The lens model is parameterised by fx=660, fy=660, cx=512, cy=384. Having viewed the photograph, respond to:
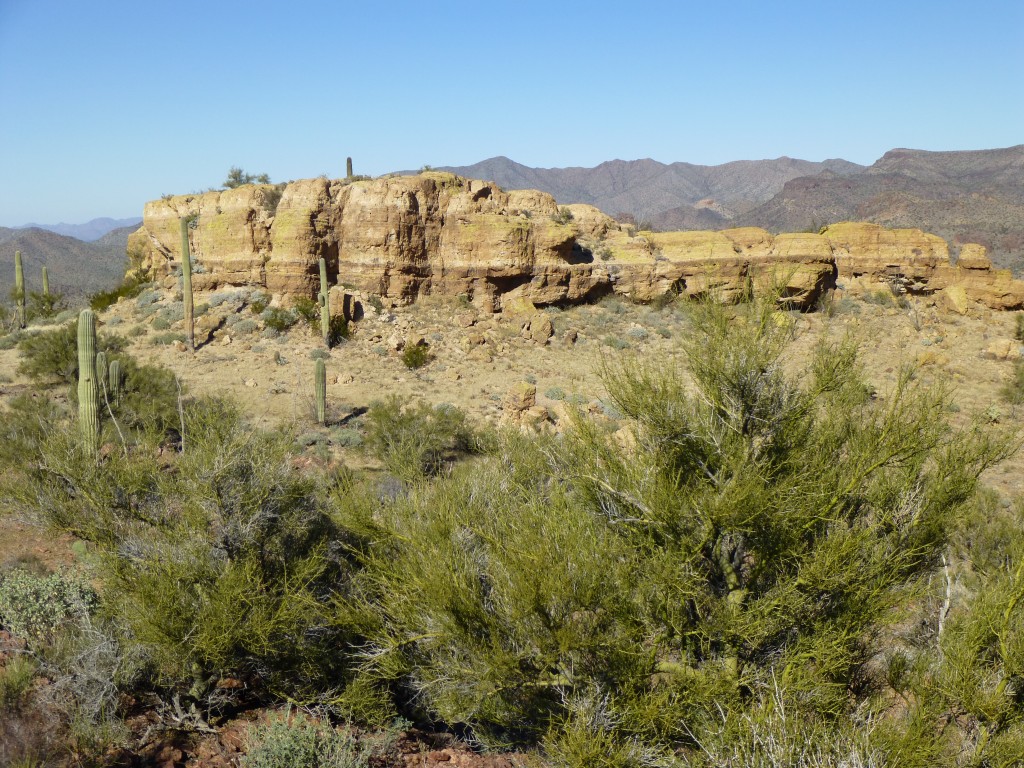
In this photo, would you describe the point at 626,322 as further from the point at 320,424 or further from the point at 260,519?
the point at 260,519

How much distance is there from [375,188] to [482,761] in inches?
784

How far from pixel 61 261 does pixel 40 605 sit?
250 ft

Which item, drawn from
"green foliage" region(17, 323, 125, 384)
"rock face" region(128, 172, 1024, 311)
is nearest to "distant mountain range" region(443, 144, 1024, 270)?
"rock face" region(128, 172, 1024, 311)

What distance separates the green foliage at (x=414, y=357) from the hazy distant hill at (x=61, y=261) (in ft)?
127

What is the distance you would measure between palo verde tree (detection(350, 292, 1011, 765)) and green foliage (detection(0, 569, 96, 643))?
155 inches

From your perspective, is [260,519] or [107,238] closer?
[260,519]

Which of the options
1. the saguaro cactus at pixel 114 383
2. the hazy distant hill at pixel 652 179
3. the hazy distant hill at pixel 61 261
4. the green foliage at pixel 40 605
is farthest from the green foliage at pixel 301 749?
the hazy distant hill at pixel 652 179

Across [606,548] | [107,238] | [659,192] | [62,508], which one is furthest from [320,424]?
[659,192]

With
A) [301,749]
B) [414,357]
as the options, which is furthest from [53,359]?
[301,749]

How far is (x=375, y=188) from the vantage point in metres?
22.9

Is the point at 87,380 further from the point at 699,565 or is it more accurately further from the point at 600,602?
the point at 699,565

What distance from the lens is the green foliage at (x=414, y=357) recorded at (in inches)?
800

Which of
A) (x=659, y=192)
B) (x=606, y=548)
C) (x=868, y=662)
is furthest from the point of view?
(x=659, y=192)

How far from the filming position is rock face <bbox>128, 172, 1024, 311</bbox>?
2291cm
